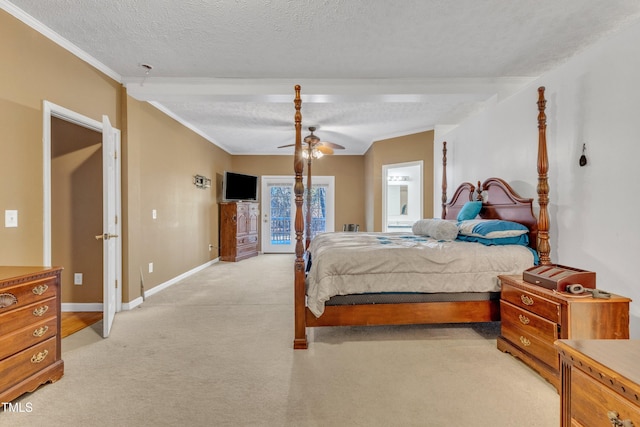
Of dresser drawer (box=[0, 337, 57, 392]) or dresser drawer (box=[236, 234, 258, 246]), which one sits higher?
dresser drawer (box=[236, 234, 258, 246])

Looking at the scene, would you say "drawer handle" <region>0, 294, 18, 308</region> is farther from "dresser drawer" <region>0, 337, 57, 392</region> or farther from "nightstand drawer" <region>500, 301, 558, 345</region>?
"nightstand drawer" <region>500, 301, 558, 345</region>

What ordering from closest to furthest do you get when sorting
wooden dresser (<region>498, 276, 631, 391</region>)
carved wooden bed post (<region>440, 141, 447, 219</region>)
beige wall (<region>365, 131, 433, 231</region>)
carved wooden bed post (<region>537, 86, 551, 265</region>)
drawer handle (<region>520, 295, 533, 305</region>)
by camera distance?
1. wooden dresser (<region>498, 276, 631, 391</region>)
2. drawer handle (<region>520, 295, 533, 305</region>)
3. carved wooden bed post (<region>537, 86, 551, 265</region>)
4. carved wooden bed post (<region>440, 141, 447, 219</region>)
5. beige wall (<region>365, 131, 433, 231</region>)

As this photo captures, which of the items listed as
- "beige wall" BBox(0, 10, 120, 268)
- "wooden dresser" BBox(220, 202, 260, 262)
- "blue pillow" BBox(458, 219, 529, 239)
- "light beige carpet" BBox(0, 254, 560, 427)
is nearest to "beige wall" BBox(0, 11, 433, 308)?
"beige wall" BBox(0, 10, 120, 268)

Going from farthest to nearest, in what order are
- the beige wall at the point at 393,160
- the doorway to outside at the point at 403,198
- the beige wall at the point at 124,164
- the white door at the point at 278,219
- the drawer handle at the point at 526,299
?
the white door at the point at 278,219
the doorway to outside at the point at 403,198
the beige wall at the point at 393,160
the beige wall at the point at 124,164
the drawer handle at the point at 526,299

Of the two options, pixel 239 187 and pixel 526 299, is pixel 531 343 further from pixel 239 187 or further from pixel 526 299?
pixel 239 187

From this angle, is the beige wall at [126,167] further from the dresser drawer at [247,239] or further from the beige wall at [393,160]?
the dresser drawer at [247,239]

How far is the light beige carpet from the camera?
5.38ft

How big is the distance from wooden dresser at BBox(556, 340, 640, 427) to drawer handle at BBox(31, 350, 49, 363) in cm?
267

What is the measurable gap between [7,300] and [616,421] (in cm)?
267

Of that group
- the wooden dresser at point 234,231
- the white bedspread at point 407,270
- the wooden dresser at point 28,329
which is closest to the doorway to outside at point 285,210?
the wooden dresser at point 234,231

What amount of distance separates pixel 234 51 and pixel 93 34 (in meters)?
1.13

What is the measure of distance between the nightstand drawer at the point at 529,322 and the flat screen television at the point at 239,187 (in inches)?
214

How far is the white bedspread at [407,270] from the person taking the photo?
241 cm

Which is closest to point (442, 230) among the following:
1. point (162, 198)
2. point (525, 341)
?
point (525, 341)
